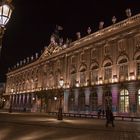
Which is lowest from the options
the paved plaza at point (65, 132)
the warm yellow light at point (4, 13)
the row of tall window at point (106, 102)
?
the paved plaza at point (65, 132)

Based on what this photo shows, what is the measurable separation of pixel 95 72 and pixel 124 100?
30.9ft

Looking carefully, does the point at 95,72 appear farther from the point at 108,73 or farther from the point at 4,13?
the point at 4,13

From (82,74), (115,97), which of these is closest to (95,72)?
(82,74)

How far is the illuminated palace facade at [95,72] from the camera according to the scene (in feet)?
132

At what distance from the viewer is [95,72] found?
47875 mm

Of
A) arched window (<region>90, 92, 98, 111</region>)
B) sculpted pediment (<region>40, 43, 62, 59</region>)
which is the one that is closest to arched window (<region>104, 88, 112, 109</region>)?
arched window (<region>90, 92, 98, 111</region>)

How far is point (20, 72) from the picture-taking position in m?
84.5

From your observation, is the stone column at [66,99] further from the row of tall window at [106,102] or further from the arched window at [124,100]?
the arched window at [124,100]

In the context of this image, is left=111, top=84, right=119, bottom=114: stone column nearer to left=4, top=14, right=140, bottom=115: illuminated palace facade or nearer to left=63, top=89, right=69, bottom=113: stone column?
left=4, top=14, right=140, bottom=115: illuminated palace facade

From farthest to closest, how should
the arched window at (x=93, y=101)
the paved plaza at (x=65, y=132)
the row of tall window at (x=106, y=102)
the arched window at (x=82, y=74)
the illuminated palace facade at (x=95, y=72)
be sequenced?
the arched window at (x=82, y=74)
the arched window at (x=93, y=101)
the illuminated palace facade at (x=95, y=72)
the row of tall window at (x=106, y=102)
the paved plaza at (x=65, y=132)

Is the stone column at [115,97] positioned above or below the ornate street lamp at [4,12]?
below

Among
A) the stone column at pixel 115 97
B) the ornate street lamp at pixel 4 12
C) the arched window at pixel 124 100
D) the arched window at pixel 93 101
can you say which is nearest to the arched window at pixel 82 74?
the arched window at pixel 93 101

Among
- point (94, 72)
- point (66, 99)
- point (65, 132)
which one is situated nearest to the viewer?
point (65, 132)

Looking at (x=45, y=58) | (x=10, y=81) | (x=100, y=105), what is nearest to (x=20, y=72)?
(x=10, y=81)
